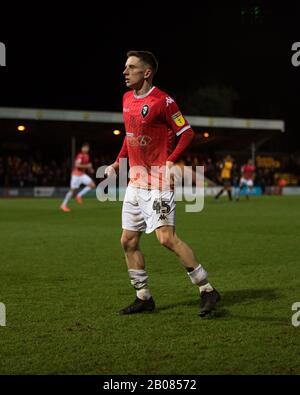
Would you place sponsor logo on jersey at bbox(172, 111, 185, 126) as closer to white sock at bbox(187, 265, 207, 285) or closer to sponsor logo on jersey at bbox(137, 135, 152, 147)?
sponsor logo on jersey at bbox(137, 135, 152, 147)

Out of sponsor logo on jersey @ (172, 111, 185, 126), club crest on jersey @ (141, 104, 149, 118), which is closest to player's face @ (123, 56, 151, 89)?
club crest on jersey @ (141, 104, 149, 118)

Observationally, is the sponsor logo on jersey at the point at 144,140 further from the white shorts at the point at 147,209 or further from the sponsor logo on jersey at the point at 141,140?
the white shorts at the point at 147,209

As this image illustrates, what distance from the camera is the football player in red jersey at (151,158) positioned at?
6.29 metres

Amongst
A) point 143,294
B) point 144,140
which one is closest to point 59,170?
point 143,294

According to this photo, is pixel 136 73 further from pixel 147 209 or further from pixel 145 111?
pixel 147 209

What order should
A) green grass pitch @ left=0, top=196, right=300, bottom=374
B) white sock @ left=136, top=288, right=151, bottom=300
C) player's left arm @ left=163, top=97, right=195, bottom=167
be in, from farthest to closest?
white sock @ left=136, top=288, right=151, bottom=300
player's left arm @ left=163, top=97, right=195, bottom=167
green grass pitch @ left=0, top=196, right=300, bottom=374

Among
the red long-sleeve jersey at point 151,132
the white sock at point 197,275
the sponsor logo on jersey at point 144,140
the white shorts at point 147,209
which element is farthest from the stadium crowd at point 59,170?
the white sock at point 197,275

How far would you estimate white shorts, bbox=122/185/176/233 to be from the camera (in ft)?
20.7

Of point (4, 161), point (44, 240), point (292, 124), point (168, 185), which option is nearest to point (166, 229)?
point (168, 185)

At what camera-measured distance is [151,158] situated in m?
6.42

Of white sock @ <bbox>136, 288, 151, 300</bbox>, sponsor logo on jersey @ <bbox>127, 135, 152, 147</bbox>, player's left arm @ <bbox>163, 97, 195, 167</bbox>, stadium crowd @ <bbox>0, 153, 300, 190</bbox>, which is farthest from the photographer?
stadium crowd @ <bbox>0, 153, 300, 190</bbox>

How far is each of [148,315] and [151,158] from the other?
1573 mm

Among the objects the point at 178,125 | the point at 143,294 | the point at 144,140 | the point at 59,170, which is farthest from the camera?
the point at 59,170

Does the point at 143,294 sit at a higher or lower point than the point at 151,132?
lower
